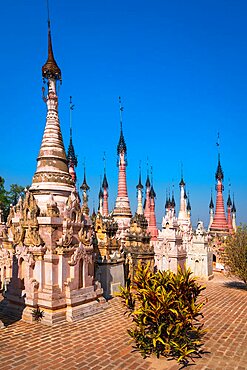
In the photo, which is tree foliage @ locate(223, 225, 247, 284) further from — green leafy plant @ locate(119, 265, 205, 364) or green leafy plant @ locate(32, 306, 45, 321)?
green leafy plant @ locate(32, 306, 45, 321)

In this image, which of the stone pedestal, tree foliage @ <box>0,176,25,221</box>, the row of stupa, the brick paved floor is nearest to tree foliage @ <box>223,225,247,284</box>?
the row of stupa

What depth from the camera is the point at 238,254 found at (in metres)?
18.4

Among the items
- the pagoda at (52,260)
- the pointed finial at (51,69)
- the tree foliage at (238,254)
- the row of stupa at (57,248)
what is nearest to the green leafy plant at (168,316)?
the pagoda at (52,260)

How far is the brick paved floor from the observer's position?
8.67 m

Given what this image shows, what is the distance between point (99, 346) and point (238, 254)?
37.3 ft

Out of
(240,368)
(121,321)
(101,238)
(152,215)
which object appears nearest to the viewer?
(240,368)

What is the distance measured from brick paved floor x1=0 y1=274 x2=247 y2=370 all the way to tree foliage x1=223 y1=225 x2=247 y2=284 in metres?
4.57

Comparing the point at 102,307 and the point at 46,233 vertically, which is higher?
the point at 46,233

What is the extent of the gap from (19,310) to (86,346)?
4.54 metres

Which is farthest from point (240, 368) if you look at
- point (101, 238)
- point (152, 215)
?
point (152, 215)

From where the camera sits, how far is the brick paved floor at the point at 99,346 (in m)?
8.67

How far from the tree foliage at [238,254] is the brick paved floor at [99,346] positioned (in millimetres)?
4571

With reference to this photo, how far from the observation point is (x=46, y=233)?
13.3m

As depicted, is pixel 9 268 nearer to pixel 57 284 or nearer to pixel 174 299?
pixel 57 284
